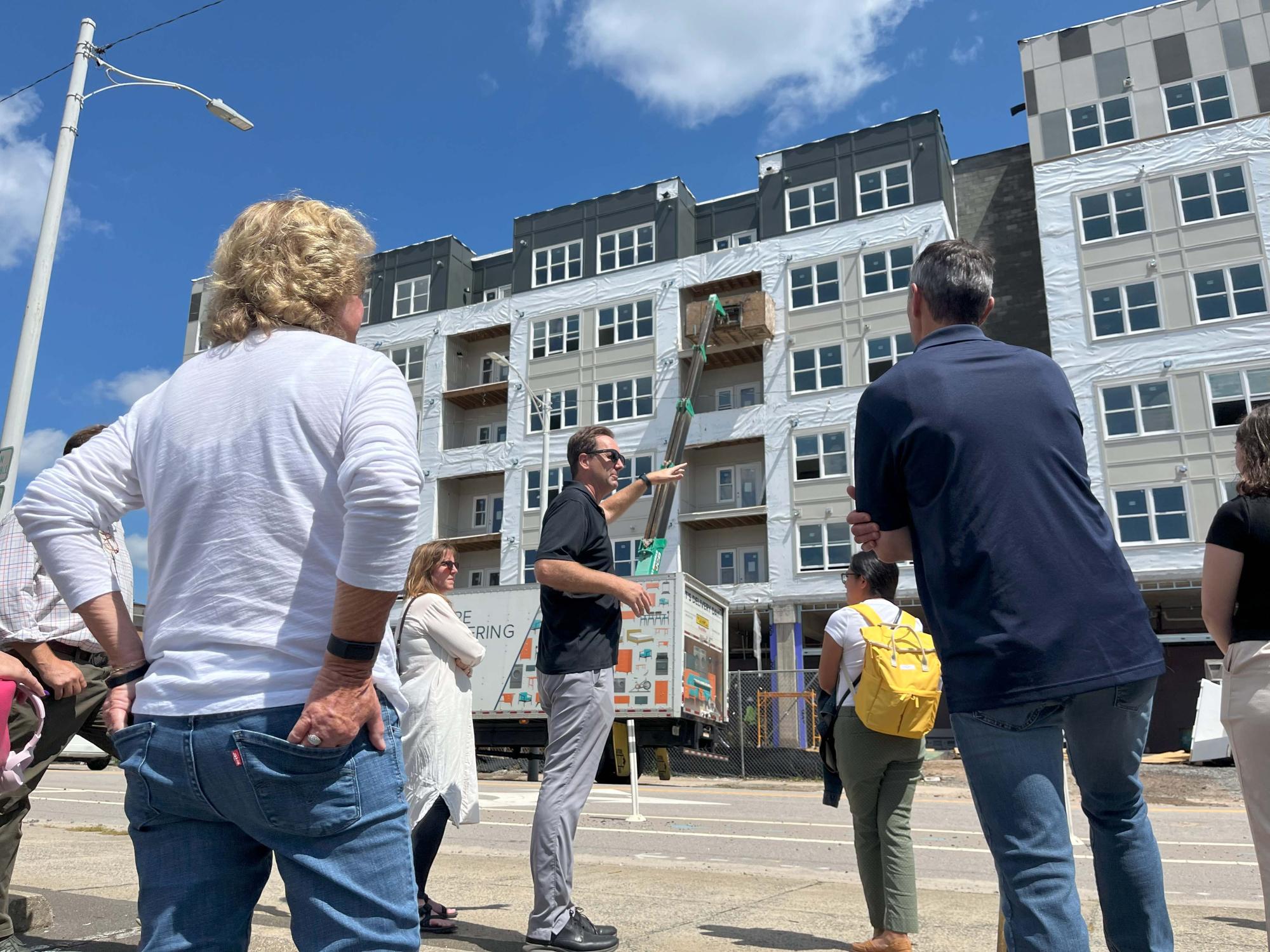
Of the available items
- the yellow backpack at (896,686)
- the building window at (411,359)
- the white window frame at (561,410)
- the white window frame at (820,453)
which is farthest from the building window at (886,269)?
the yellow backpack at (896,686)

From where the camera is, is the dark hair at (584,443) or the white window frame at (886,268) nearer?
the dark hair at (584,443)

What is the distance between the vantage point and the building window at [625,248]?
4175 centimetres

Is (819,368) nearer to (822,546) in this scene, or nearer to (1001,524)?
(822,546)

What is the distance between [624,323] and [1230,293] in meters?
21.0

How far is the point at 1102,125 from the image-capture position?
3494 centimetres

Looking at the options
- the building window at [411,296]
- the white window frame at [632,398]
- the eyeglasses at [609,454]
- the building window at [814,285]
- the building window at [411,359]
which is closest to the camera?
the eyeglasses at [609,454]

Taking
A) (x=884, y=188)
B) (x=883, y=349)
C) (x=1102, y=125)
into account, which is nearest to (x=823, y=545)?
(x=883, y=349)

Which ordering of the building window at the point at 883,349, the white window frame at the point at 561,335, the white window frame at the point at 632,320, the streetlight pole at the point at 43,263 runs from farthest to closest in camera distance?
1. the white window frame at the point at 561,335
2. the white window frame at the point at 632,320
3. the building window at the point at 883,349
4. the streetlight pole at the point at 43,263

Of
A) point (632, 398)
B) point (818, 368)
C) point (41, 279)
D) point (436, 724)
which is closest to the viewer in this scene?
point (436, 724)

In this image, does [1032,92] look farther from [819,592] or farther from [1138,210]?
[819,592]

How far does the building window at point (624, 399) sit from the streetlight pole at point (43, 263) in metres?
27.1

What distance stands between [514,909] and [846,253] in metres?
34.9

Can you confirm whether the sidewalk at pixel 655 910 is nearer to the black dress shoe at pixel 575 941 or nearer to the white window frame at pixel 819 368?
the black dress shoe at pixel 575 941

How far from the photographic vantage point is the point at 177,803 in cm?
182
